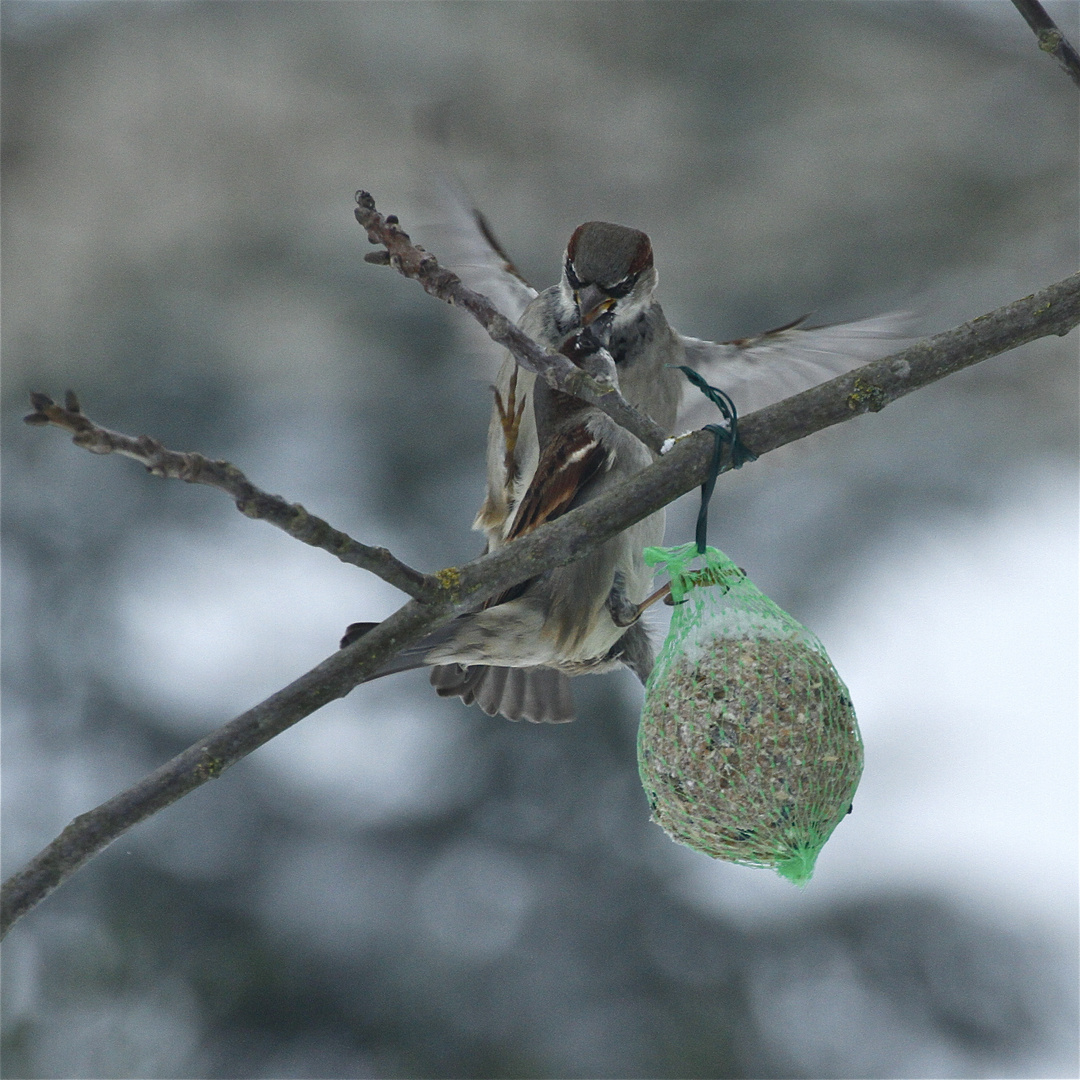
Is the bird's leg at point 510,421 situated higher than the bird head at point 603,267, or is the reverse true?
the bird head at point 603,267

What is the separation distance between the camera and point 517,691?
99.9 inches

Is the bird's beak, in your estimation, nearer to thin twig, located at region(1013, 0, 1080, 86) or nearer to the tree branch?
the tree branch

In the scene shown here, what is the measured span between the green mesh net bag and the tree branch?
36 centimetres

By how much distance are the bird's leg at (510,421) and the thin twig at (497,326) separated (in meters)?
0.67

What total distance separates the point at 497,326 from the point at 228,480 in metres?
0.57

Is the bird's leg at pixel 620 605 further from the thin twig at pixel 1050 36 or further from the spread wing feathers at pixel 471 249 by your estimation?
the thin twig at pixel 1050 36

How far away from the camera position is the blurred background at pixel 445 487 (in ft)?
10.9

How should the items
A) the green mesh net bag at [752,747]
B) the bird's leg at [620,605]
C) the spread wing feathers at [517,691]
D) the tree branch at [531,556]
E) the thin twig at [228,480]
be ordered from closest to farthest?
the thin twig at [228,480], the tree branch at [531,556], the green mesh net bag at [752,747], the bird's leg at [620,605], the spread wing feathers at [517,691]

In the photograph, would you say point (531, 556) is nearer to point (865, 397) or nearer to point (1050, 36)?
point (865, 397)

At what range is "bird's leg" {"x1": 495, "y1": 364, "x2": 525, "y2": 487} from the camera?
2373mm

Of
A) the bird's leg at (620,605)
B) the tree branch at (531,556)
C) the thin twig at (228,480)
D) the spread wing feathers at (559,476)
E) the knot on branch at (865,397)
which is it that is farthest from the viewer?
the bird's leg at (620,605)

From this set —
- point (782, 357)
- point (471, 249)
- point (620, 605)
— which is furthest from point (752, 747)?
point (471, 249)

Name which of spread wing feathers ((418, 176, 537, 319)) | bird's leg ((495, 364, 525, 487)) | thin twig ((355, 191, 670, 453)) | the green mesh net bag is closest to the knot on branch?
thin twig ((355, 191, 670, 453))

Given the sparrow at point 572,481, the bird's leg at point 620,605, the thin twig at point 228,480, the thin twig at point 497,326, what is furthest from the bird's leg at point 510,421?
the thin twig at point 228,480
